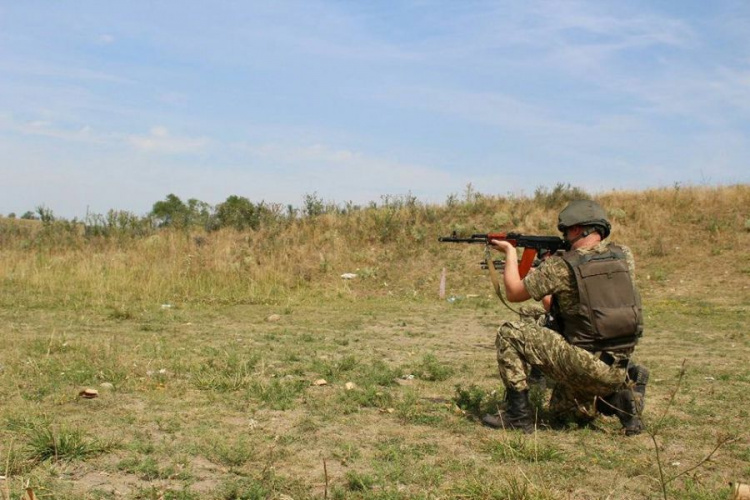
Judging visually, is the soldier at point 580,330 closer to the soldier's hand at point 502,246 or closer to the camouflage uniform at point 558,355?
the camouflage uniform at point 558,355

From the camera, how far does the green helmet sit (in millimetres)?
4535

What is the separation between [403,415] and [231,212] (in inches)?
574

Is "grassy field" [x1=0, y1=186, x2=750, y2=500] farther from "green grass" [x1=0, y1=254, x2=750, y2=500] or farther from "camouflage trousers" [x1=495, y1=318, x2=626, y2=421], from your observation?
"camouflage trousers" [x1=495, y1=318, x2=626, y2=421]

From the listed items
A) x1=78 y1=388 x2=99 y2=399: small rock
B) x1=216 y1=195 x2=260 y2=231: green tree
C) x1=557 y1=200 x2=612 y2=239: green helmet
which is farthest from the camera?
x1=216 y1=195 x2=260 y2=231: green tree

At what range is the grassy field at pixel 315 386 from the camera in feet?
12.1

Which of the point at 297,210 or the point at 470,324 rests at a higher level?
the point at 297,210

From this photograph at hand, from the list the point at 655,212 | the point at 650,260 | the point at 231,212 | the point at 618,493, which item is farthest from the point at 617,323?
the point at 231,212

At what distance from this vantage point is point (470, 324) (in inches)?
400

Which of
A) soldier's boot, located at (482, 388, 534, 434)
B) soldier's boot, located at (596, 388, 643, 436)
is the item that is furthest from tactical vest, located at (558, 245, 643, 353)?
soldier's boot, located at (482, 388, 534, 434)

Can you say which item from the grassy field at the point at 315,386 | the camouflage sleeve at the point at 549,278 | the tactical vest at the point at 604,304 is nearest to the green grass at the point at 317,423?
the grassy field at the point at 315,386

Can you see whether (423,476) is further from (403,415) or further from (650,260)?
(650,260)

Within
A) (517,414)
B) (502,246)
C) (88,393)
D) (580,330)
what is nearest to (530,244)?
(502,246)

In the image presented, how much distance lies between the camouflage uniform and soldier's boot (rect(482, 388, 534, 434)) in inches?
2.4

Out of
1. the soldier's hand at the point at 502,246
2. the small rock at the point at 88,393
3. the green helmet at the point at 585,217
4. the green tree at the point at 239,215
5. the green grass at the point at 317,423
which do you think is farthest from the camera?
the green tree at the point at 239,215
